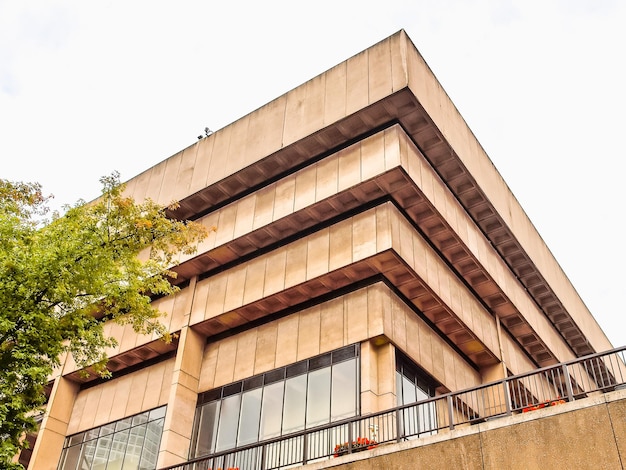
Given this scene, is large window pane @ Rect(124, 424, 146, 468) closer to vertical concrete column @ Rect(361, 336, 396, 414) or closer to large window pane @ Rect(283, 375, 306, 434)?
large window pane @ Rect(283, 375, 306, 434)

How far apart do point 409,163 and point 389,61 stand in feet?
15.5

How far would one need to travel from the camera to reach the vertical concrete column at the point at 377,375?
2198 cm

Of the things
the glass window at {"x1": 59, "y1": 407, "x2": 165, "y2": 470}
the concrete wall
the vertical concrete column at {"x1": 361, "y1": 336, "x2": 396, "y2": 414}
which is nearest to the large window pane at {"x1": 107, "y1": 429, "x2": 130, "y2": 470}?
the glass window at {"x1": 59, "y1": 407, "x2": 165, "y2": 470}

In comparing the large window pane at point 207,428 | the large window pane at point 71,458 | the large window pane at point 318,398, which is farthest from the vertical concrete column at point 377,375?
the large window pane at point 71,458

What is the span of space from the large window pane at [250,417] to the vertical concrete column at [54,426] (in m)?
10.7

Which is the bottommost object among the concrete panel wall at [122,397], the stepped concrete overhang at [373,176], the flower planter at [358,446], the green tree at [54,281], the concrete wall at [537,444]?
the concrete wall at [537,444]

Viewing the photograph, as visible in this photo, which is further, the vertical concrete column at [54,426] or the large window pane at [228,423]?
the vertical concrete column at [54,426]

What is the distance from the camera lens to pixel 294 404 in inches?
944

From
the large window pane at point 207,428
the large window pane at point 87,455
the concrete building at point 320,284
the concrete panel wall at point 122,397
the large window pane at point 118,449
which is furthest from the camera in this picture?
the large window pane at point 87,455

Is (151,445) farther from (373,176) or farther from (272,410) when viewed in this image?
(373,176)

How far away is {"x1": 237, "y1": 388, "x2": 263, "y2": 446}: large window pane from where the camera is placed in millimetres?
24425

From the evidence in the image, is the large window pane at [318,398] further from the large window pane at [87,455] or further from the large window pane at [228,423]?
the large window pane at [87,455]

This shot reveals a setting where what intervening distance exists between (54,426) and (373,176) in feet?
62.5

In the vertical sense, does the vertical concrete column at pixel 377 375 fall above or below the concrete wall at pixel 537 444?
above
